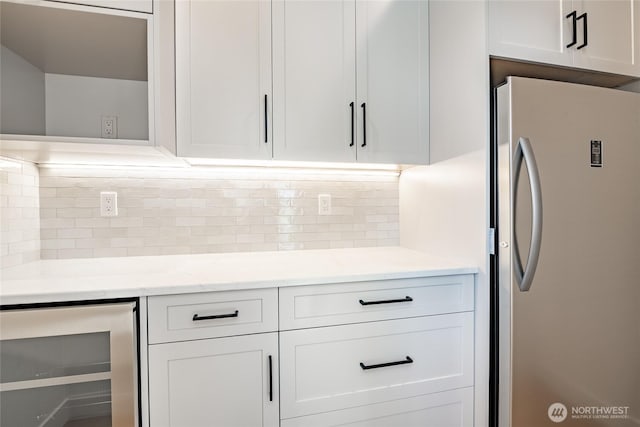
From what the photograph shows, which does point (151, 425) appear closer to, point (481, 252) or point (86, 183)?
point (86, 183)

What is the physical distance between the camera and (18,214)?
1362 mm

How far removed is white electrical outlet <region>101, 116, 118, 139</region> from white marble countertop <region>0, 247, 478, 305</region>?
22.0 inches

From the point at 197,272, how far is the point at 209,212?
487 millimetres

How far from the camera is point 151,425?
1096mm

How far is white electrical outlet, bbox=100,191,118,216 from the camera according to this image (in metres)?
1.57

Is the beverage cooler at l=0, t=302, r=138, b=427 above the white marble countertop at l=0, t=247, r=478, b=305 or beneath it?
beneath

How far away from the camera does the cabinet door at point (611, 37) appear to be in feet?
4.85

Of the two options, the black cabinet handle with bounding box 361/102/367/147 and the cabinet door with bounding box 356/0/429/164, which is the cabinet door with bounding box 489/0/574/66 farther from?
the black cabinet handle with bounding box 361/102/367/147

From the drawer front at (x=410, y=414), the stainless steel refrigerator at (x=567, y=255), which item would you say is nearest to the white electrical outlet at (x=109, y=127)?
the drawer front at (x=410, y=414)

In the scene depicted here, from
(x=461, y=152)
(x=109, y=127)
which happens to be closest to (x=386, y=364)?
(x=461, y=152)

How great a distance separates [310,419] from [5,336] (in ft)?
3.23

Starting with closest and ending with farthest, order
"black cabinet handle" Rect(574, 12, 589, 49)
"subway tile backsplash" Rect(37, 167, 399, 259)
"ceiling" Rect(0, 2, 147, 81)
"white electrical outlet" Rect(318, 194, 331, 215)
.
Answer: "ceiling" Rect(0, 2, 147, 81) → "black cabinet handle" Rect(574, 12, 589, 49) → "subway tile backsplash" Rect(37, 167, 399, 259) → "white electrical outlet" Rect(318, 194, 331, 215)

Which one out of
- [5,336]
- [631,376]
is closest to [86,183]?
[5,336]

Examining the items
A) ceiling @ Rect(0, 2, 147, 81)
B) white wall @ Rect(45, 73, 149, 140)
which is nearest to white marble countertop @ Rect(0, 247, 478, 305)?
white wall @ Rect(45, 73, 149, 140)
